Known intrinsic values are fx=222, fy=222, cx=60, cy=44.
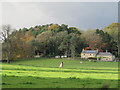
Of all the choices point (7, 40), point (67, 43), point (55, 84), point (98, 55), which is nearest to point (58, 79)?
point (55, 84)

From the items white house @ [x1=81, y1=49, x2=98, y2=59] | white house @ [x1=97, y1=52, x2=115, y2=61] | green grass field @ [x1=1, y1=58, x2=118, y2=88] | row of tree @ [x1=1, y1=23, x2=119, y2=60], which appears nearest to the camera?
green grass field @ [x1=1, y1=58, x2=118, y2=88]

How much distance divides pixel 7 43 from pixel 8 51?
2145 millimetres

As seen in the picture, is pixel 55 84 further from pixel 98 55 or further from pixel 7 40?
pixel 98 55

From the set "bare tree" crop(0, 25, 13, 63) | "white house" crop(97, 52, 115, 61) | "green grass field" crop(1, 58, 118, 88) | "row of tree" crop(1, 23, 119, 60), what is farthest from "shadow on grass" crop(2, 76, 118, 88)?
"white house" crop(97, 52, 115, 61)

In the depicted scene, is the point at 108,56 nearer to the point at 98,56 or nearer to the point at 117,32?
the point at 98,56

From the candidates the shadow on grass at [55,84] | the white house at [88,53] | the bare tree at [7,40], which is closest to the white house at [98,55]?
the white house at [88,53]

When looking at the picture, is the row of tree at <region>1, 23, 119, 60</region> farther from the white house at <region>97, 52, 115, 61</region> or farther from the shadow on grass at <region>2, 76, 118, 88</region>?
the shadow on grass at <region>2, 76, 118, 88</region>

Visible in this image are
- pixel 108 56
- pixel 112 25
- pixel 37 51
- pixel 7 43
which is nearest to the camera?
pixel 7 43

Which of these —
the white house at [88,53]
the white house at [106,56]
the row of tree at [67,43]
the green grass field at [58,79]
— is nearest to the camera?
the green grass field at [58,79]

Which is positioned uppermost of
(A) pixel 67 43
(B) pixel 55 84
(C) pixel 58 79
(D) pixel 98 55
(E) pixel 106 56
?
(A) pixel 67 43

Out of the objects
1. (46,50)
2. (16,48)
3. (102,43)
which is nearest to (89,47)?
(102,43)

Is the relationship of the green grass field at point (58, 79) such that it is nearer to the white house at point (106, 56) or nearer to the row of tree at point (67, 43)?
the row of tree at point (67, 43)

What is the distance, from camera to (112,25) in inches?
4432

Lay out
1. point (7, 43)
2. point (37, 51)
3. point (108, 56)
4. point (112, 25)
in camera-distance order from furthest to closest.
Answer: point (112, 25), point (37, 51), point (108, 56), point (7, 43)
